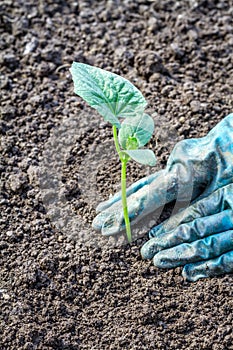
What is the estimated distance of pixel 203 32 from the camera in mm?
2945

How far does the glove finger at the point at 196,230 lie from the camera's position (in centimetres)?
202

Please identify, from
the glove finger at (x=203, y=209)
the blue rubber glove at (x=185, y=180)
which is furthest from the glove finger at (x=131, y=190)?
the glove finger at (x=203, y=209)

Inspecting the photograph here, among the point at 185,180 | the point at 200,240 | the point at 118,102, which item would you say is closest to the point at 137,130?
the point at 118,102

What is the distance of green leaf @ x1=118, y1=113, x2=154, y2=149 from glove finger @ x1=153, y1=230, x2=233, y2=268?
1.23 ft

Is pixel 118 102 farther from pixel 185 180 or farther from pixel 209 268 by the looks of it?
pixel 209 268

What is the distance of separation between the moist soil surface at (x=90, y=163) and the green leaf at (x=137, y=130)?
368 mm

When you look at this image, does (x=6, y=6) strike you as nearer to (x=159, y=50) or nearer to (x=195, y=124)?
(x=159, y=50)

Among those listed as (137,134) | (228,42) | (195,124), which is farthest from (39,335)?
(228,42)

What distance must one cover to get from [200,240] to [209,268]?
92mm

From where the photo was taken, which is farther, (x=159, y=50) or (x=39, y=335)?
(x=159, y=50)

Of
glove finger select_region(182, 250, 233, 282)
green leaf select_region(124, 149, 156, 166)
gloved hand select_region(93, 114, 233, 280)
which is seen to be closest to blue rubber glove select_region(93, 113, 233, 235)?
gloved hand select_region(93, 114, 233, 280)

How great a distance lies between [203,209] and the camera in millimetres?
2070

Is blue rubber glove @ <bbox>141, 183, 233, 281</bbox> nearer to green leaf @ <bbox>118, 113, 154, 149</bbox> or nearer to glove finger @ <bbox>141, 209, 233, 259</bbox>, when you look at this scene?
glove finger @ <bbox>141, 209, 233, 259</bbox>

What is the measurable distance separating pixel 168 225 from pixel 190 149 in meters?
0.28
